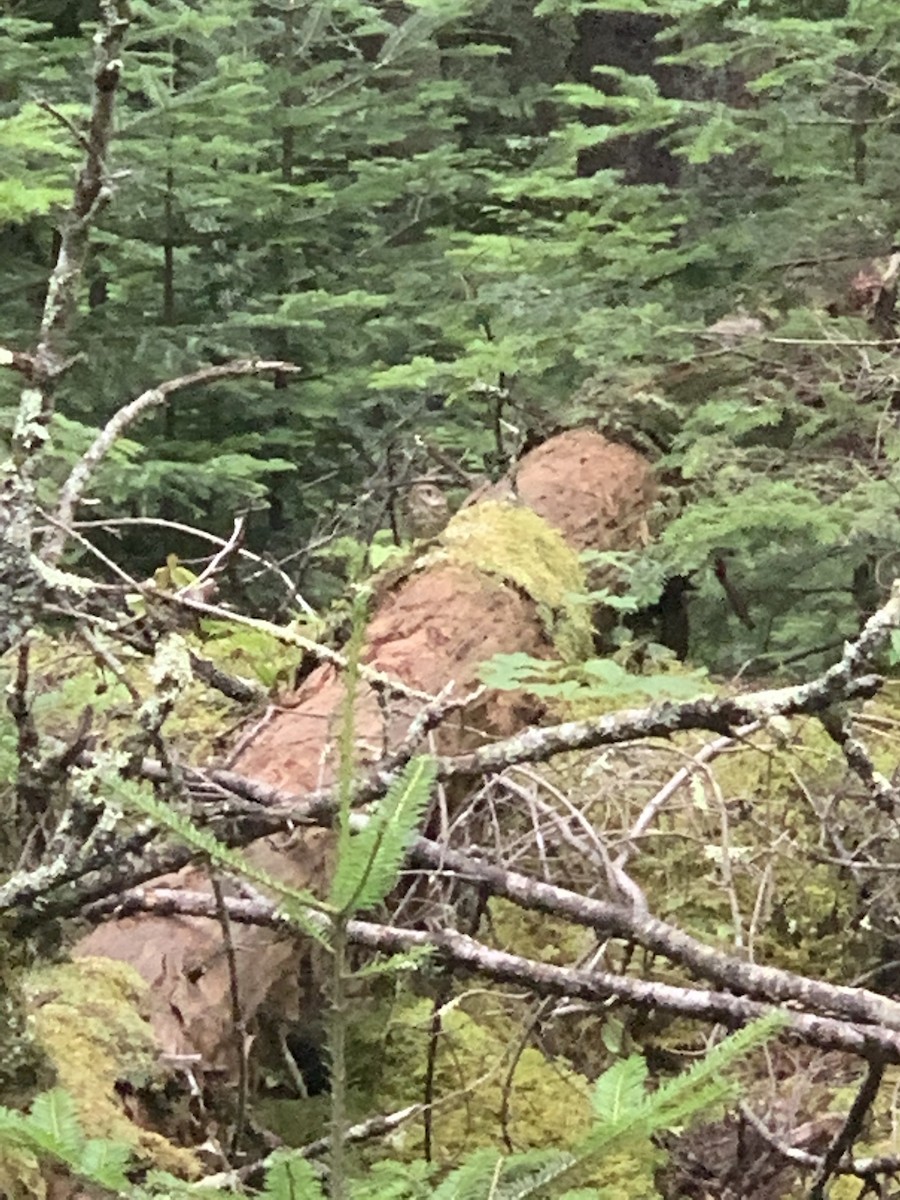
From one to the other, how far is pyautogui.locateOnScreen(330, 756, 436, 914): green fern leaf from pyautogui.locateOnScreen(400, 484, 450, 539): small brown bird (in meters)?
5.05

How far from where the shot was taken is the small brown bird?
19.9 ft

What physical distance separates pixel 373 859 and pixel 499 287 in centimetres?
453

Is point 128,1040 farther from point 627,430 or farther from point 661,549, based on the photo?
point 627,430

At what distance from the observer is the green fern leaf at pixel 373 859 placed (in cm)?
96

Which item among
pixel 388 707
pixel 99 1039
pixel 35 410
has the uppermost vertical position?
pixel 35 410

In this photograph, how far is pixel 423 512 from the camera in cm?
616

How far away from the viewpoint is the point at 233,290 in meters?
7.04

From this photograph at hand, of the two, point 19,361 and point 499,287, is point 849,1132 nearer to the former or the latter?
point 19,361

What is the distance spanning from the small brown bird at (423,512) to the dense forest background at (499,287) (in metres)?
0.19

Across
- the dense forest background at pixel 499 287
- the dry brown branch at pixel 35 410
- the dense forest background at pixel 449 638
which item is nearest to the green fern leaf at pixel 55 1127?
the dense forest background at pixel 449 638

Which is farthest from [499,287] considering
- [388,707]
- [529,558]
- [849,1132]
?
[849,1132]

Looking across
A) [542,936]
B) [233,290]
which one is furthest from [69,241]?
[233,290]

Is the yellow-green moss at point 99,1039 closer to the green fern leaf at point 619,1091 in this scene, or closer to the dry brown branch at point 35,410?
the dry brown branch at point 35,410

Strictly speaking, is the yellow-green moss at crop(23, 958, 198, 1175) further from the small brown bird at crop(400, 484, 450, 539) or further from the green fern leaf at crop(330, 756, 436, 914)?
the small brown bird at crop(400, 484, 450, 539)
